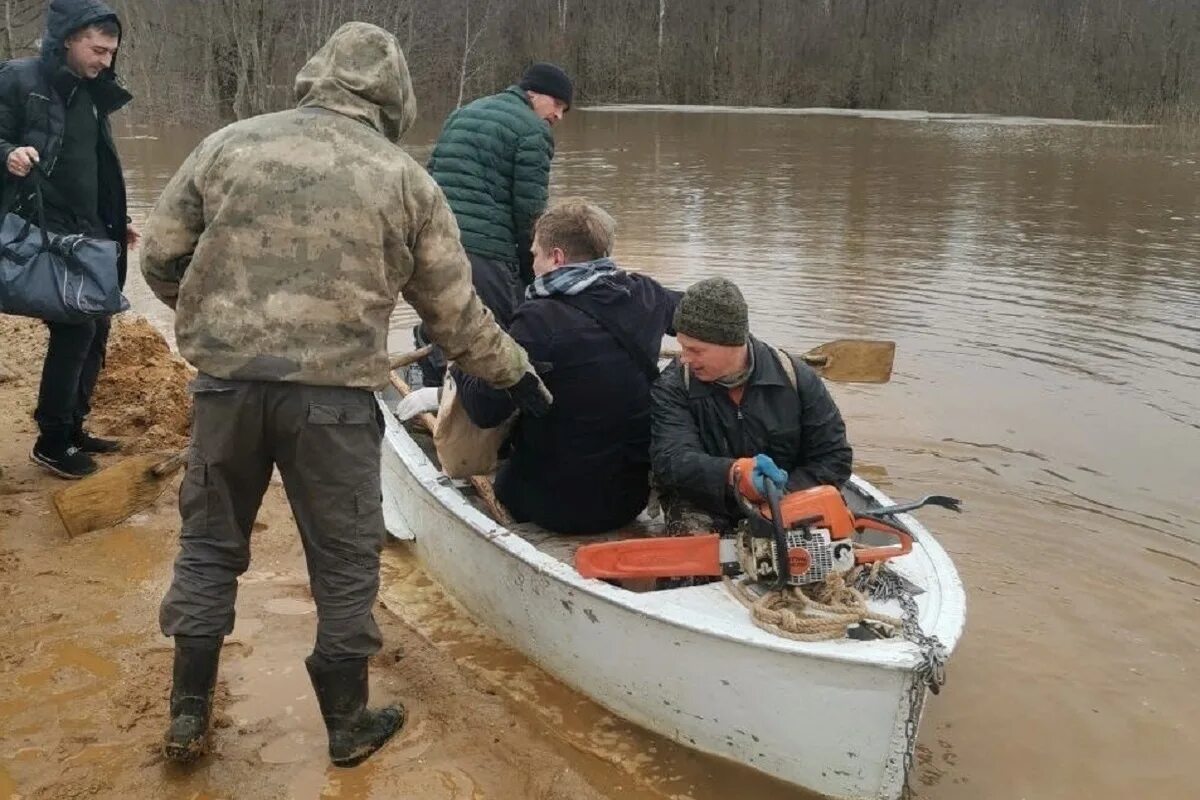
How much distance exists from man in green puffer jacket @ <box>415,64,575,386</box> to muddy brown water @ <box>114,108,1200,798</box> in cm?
219

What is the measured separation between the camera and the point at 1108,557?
195 inches

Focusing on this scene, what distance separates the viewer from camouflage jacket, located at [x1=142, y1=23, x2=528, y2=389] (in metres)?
2.53

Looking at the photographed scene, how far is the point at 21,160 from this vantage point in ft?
12.9

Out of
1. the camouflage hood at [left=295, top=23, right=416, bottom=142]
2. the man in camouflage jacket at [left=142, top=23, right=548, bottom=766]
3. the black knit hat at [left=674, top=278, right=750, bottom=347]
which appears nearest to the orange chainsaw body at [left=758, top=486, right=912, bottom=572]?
the black knit hat at [left=674, top=278, right=750, bottom=347]

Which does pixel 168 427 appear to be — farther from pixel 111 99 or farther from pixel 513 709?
pixel 513 709

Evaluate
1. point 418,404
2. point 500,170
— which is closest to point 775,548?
point 418,404

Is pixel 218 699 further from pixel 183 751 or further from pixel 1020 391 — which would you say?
pixel 1020 391

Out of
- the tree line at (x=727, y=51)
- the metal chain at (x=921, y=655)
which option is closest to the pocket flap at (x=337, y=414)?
the metal chain at (x=921, y=655)

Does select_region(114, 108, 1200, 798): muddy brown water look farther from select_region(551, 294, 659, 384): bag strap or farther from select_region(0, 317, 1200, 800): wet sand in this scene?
select_region(551, 294, 659, 384): bag strap

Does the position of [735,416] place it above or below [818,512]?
above

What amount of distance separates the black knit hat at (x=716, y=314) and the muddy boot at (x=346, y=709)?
1307 mm

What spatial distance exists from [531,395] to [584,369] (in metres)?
0.31

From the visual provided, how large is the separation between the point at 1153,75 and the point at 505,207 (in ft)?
126

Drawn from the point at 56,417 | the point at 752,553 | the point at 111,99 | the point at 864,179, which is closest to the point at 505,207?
the point at 111,99
